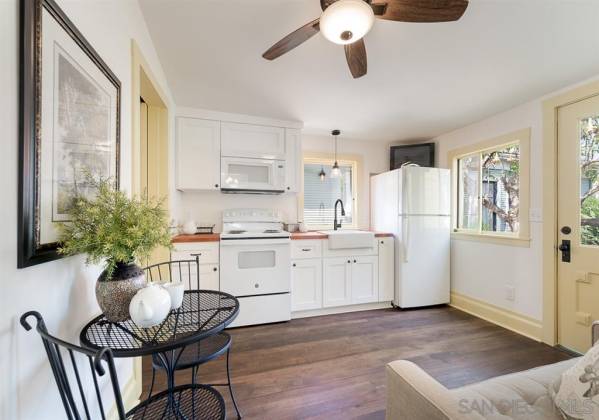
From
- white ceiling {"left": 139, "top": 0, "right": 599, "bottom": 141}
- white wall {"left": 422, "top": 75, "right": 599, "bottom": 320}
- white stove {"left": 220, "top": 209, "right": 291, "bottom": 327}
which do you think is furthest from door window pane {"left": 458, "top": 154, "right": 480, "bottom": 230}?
white stove {"left": 220, "top": 209, "right": 291, "bottom": 327}

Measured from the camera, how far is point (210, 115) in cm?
280

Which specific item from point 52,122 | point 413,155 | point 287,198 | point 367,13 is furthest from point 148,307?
point 413,155

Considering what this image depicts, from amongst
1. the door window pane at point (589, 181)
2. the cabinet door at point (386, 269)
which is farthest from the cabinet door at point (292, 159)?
the door window pane at point (589, 181)

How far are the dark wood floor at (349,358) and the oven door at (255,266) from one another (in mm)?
407

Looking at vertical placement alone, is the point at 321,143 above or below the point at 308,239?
above

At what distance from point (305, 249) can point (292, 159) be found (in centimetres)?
110

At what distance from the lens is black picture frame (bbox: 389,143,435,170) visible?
3.54 m

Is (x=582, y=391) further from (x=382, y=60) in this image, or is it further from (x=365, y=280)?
(x=365, y=280)

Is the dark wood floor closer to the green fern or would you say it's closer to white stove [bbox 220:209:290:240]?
white stove [bbox 220:209:290:240]

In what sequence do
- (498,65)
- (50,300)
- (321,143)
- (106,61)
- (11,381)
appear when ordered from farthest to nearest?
A: 1. (321,143)
2. (498,65)
3. (106,61)
4. (50,300)
5. (11,381)

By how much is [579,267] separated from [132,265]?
3130 mm

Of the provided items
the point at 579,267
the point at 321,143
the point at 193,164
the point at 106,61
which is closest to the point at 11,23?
the point at 106,61

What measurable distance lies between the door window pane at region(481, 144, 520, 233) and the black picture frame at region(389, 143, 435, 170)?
0.66 meters

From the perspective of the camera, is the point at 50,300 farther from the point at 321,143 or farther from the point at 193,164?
the point at 321,143
